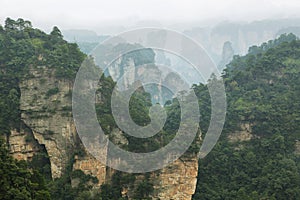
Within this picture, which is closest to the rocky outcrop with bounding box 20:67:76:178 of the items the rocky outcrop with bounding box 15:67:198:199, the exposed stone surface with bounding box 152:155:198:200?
the rocky outcrop with bounding box 15:67:198:199

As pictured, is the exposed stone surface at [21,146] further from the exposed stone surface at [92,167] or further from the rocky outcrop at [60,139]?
the exposed stone surface at [92,167]

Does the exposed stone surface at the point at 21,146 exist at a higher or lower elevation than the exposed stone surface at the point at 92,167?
higher

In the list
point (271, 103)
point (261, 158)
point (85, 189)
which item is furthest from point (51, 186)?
point (271, 103)

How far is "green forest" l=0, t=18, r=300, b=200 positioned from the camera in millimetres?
16453

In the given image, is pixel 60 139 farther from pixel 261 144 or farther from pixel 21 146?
pixel 261 144

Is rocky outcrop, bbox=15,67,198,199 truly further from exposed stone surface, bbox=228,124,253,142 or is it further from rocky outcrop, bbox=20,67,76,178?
exposed stone surface, bbox=228,124,253,142

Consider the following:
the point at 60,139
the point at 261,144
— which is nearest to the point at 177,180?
the point at 60,139

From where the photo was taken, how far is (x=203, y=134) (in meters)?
22.2

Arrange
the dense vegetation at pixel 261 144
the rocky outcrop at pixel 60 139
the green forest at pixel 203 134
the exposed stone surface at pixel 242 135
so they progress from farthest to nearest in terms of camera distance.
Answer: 1. the exposed stone surface at pixel 242 135
2. the dense vegetation at pixel 261 144
3. the rocky outcrop at pixel 60 139
4. the green forest at pixel 203 134

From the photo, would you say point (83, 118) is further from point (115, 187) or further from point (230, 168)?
point (230, 168)

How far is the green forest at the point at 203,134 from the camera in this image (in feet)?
54.0

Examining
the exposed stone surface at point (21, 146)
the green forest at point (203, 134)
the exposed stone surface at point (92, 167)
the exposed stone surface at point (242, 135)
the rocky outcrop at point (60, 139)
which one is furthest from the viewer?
the exposed stone surface at point (242, 135)

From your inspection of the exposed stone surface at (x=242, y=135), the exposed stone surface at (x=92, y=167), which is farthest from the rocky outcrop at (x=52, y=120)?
the exposed stone surface at (x=242, y=135)

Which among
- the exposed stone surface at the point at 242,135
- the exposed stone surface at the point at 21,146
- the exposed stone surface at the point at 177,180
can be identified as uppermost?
the exposed stone surface at the point at 242,135
